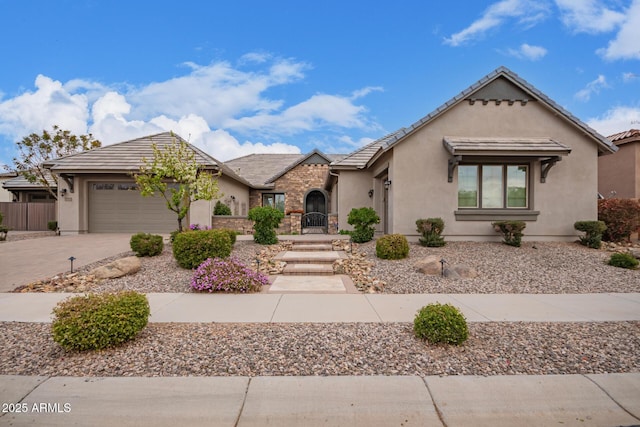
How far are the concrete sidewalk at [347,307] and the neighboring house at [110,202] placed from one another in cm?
→ 898

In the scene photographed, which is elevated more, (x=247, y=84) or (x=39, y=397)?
(x=247, y=84)

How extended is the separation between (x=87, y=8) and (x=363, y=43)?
9.38 meters

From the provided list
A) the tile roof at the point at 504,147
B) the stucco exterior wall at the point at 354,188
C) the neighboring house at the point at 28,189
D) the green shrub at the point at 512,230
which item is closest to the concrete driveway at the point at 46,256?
the stucco exterior wall at the point at 354,188

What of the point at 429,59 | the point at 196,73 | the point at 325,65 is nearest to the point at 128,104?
the point at 196,73

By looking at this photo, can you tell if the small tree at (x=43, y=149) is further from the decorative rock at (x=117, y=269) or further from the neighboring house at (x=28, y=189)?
the decorative rock at (x=117, y=269)

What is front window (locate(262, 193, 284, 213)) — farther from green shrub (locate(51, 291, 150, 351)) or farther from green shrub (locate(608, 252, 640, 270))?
green shrub (locate(51, 291, 150, 351))

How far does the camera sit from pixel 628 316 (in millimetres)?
4828

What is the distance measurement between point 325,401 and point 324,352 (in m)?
0.81

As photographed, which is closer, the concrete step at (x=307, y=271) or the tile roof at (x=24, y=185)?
the concrete step at (x=307, y=271)

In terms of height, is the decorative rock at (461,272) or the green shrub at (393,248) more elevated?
the green shrub at (393,248)

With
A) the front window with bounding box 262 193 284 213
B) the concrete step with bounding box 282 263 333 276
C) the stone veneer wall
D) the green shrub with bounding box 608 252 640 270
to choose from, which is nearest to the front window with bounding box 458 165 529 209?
the green shrub with bounding box 608 252 640 270

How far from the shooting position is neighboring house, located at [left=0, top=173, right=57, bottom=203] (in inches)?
850

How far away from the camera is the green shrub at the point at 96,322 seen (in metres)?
3.42

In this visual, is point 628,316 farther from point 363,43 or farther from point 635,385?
point 363,43
